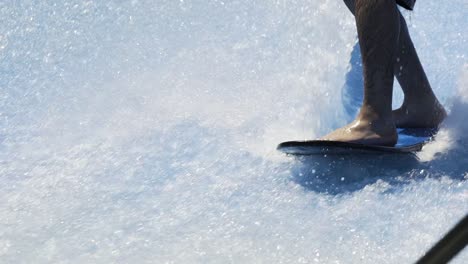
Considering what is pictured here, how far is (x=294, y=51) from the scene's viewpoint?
3.45 metres

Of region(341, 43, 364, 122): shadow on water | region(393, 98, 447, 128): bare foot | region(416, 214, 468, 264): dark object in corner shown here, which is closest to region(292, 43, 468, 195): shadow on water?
region(393, 98, 447, 128): bare foot

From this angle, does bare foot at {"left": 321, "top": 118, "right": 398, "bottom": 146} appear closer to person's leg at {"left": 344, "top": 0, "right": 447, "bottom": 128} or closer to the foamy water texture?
the foamy water texture

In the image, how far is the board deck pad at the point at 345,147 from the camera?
2.17 meters

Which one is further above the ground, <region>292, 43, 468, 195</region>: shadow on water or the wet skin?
the wet skin

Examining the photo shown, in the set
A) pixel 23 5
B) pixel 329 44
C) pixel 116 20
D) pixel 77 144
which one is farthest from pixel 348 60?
pixel 23 5

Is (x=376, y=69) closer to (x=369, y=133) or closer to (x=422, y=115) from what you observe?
(x=369, y=133)

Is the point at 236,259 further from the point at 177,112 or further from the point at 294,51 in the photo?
the point at 294,51

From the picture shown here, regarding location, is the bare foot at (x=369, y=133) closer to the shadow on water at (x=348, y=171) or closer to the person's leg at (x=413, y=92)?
the shadow on water at (x=348, y=171)

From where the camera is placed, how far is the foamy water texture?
6.30 ft

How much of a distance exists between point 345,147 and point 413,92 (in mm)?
496

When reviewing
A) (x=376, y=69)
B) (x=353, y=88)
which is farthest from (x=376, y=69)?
(x=353, y=88)

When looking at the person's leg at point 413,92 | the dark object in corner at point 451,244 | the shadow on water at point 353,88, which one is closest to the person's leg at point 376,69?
the person's leg at point 413,92

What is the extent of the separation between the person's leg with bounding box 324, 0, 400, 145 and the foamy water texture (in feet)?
0.28

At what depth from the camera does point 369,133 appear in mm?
2250
